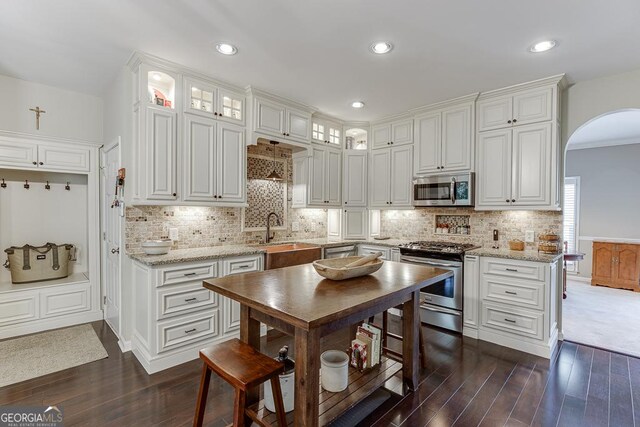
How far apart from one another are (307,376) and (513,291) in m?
2.65

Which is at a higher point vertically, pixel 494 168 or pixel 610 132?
pixel 610 132

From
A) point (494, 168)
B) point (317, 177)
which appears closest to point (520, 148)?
point (494, 168)

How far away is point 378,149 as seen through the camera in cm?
474

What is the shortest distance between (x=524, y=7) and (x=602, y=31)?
82cm

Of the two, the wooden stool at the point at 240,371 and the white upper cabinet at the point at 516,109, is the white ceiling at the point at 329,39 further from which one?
the wooden stool at the point at 240,371

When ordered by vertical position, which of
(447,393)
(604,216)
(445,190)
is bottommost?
(447,393)

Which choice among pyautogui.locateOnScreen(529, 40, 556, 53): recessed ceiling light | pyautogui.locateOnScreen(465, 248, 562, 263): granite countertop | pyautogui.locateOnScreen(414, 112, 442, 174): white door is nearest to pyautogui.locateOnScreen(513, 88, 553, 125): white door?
pyautogui.locateOnScreen(529, 40, 556, 53): recessed ceiling light

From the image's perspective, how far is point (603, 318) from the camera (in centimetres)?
407

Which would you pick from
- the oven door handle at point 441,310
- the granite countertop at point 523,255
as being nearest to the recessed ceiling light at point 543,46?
the granite countertop at point 523,255

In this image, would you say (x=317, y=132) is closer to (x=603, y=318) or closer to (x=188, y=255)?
(x=188, y=255)

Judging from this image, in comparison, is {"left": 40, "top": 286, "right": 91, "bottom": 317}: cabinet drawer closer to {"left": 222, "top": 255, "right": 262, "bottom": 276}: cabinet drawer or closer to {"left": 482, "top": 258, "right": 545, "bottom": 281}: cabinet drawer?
{"left": 222, "top": 255, "right": 262, "bottom": 276}: cabinet drawer

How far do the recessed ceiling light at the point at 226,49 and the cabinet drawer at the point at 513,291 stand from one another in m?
3.39

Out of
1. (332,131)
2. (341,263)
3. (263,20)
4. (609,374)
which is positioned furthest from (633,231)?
(263,20)

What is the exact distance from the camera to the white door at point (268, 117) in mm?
3594
